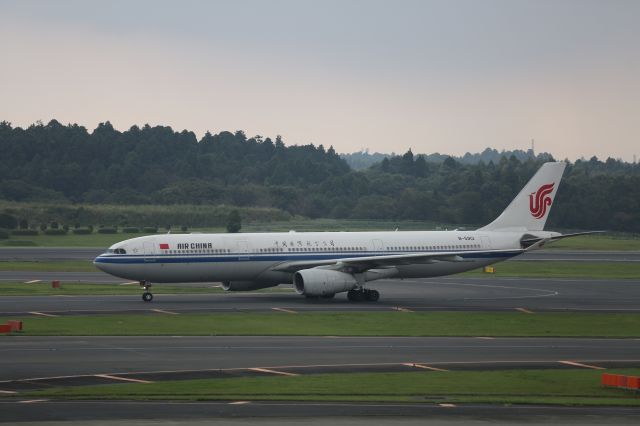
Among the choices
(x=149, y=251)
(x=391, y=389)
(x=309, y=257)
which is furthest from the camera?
(x=309, y=257)

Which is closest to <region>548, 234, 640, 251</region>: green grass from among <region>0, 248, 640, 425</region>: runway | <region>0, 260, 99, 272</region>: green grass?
<region>0, 248, 640, 425</region>: runway

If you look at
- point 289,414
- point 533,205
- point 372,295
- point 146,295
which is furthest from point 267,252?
point 289,414

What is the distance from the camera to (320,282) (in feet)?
188

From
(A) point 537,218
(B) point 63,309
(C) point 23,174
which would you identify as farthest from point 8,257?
(C) point 23,174

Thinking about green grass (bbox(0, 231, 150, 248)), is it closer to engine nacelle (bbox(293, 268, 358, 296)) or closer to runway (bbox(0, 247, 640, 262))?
runway (bbox(0, 247, 640, 262))

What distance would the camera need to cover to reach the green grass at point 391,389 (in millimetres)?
29062

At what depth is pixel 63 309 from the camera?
5216cm

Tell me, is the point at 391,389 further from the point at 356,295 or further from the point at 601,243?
the point at 601,243

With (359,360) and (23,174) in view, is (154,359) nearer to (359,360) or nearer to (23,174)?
(359,360)

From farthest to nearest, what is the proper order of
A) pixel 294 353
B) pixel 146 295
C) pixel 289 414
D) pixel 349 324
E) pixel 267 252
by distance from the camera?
pixel 267 252, pixel 146 295, pixel 349 324, pixel 294 353, pixel 289 414

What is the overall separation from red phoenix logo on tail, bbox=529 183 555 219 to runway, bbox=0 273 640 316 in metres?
5.23

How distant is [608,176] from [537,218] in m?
109

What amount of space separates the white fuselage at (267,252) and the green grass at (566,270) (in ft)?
58.1

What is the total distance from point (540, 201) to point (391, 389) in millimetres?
38582
